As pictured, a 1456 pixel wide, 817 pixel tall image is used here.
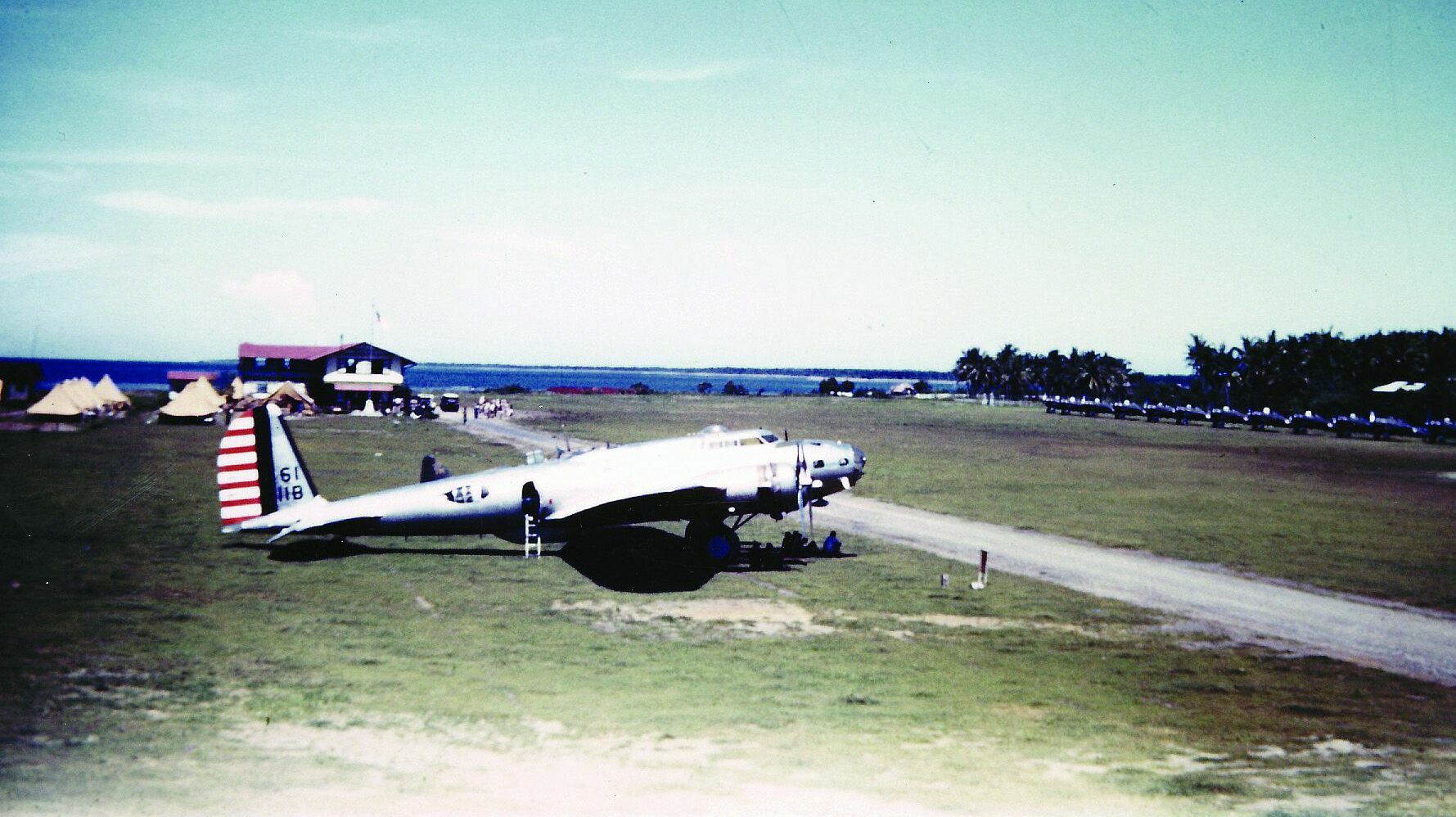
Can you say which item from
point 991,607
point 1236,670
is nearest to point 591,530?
point 991,607

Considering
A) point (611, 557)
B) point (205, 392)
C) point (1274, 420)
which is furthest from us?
A: point (1274, 420)

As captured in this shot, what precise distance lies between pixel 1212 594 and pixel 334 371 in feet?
334

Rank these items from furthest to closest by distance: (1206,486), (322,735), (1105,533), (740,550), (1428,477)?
(1428,477)
(1206,486)
(1105,533)
(740,550)
(322,735)

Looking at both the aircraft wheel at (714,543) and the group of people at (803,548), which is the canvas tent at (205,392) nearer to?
the aircraft wheel at (714,543)

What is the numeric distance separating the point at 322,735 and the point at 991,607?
1649 centimetres

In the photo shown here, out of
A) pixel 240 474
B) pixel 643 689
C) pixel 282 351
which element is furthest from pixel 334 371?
pixel 643 689

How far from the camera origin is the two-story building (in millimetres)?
104438

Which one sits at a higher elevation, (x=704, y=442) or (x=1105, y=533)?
(x=704, y=442)

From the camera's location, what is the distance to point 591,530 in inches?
1208

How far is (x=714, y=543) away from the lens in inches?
1087

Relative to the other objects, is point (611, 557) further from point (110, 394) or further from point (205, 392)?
point (110, 394)

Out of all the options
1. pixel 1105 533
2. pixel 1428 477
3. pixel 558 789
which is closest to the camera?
pixel 558 789

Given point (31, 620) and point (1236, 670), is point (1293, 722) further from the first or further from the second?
point (31, 620)

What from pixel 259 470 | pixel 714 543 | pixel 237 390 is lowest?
pixel 714 543
